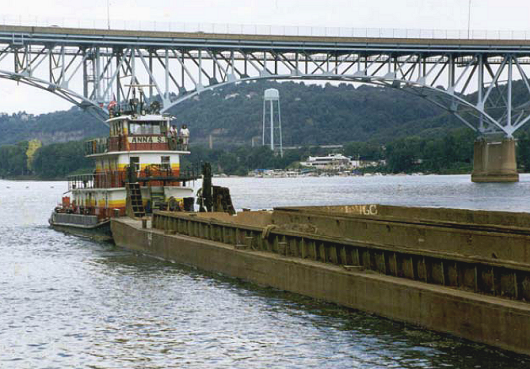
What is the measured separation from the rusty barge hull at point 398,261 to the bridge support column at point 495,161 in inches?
2806

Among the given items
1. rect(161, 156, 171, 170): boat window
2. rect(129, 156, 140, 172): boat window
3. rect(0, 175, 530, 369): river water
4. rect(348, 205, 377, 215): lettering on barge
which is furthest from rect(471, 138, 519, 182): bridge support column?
rect(0, 175, 530, 369): river water

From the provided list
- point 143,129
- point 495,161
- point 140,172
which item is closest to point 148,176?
point 140,172

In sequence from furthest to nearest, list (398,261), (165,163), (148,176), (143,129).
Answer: (143,129)
(165,163)
(148,176)
(398,261)

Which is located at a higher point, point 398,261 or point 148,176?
point 148,176

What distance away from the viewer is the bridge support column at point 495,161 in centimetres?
9900

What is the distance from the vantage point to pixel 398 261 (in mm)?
19109

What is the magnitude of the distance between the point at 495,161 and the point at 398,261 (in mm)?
87934

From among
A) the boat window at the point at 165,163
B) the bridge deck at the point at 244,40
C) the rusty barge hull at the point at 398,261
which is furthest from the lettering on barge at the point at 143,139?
the bridge deck at the point at 244,40

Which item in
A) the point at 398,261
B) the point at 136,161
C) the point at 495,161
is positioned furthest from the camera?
the point at 495,161

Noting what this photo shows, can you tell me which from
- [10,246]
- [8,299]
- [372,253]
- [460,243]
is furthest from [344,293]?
[10,246]

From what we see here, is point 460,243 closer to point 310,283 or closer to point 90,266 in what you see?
point 310,283

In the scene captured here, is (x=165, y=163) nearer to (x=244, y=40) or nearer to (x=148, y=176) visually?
(x=148, y=176)

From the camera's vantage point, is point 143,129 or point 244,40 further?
point 244,40

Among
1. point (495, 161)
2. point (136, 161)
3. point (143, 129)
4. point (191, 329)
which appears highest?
point (143, 129)
